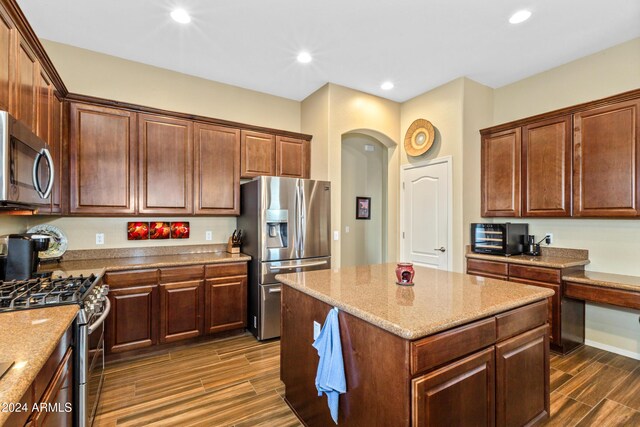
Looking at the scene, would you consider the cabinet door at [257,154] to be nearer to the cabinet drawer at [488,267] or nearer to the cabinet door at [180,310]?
the cabinet door at [180,310]

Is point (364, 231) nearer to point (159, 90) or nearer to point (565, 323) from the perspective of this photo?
point (565, 323)

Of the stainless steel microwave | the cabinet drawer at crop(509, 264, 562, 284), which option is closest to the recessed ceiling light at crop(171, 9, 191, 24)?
the stainless steel microwave

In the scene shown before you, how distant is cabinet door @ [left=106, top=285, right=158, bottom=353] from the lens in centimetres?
280

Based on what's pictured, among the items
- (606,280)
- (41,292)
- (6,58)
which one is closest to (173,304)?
(41,292)

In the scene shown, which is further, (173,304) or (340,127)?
(340,127)

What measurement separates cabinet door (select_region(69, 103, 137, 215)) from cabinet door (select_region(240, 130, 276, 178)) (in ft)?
3.71

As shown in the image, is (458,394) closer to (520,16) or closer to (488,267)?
(488,267)

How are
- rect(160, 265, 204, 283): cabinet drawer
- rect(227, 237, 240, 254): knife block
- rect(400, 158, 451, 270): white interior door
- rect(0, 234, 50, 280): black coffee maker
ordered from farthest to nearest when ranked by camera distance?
1. rect(400, 158, 451, 270): white interior door
2. rect(227, 237, 240, 254): knife block
3. rect(160, 265, 204, 283): cabinet drawer
4. rect(0, 234, 50, 280): black coffee maker

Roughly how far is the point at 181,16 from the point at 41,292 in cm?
230

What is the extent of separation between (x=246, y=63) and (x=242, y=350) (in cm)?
303

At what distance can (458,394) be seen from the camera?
4.70 ft

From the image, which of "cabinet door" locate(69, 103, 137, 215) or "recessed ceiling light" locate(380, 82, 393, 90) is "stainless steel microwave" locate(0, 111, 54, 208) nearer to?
"cabinet door" locate(69, 103, 137, 215)

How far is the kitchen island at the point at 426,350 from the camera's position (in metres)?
1.32

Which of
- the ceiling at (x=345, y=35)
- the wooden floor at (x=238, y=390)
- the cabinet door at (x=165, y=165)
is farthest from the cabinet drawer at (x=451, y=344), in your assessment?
the cabinet door at (x=165, y=165)
